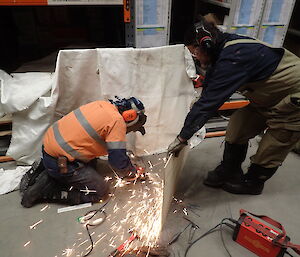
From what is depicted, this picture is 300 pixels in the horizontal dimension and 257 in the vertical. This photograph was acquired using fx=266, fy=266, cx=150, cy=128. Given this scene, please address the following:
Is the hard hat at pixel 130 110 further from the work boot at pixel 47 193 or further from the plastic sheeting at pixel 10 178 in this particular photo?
the plastic sheeting at pixel 10 178

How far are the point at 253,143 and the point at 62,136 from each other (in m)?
2.43

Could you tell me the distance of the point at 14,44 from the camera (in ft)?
11.8

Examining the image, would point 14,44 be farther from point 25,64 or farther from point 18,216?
point 18,216

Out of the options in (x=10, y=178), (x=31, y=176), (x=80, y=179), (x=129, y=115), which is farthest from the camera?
(x=10, y=178)

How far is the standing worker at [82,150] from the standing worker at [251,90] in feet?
1.52

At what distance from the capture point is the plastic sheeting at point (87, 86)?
2527mm

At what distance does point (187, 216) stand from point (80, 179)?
1.02m

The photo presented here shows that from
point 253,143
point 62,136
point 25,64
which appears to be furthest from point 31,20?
point 253,143

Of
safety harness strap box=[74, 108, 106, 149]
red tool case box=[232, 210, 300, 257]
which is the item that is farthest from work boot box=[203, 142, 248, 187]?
safety harness strap box=[74, 108, 106, 149]

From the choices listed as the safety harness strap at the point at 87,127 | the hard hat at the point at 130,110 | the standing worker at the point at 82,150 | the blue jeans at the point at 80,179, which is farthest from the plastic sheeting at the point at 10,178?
the hard hat at the point at 130,110

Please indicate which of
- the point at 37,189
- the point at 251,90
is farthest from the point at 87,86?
the point at 251,90

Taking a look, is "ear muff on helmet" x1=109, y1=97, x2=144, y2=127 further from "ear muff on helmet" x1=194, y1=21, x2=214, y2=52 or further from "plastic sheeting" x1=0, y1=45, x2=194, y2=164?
"ear muff on helmet" x1=194, y1=21, x2=214, y2=52

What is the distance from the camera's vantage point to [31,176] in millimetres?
2486

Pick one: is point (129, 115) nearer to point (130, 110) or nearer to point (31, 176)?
point (130, 110)
